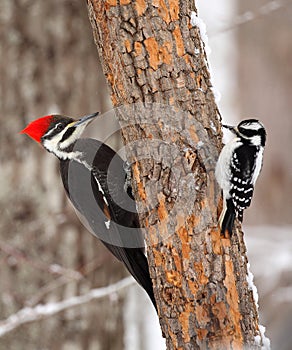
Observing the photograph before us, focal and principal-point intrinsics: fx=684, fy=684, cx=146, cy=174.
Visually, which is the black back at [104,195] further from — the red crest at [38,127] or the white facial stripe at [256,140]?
the white facial stripe at [256,140]

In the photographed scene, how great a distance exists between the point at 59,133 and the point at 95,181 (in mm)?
305

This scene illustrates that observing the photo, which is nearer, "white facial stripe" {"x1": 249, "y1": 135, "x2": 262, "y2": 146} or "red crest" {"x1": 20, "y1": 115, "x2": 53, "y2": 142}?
"white facial stripe" {"x1": 249, "y1": 135, "x2": 262, "y2": 146}

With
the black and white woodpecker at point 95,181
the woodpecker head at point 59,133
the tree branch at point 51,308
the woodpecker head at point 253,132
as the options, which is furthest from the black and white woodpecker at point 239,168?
the tree branch at point 51,308

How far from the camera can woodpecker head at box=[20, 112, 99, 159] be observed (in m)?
3.26

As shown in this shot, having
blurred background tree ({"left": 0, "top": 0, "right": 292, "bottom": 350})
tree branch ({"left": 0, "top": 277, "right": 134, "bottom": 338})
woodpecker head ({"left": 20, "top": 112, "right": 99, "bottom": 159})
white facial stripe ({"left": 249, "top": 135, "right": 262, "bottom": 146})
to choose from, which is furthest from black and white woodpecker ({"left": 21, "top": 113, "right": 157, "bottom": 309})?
white facial stripe ({"left": 249, "top": 135, "right": 262, "bottom": 146})

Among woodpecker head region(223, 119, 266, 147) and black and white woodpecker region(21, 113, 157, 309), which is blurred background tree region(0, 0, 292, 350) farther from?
woodpecker head region(223, 119, 266, 147)

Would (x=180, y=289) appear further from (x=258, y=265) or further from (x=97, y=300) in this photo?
(x=258, y=265)

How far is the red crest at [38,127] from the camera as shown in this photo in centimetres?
321

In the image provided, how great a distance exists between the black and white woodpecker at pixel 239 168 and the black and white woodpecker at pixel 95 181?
61 centimetres

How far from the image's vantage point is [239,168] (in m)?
2.68

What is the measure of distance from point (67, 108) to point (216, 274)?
5.93ft

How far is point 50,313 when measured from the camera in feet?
12.4

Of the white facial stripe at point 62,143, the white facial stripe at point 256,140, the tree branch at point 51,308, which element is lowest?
the tree branch at point 51,308

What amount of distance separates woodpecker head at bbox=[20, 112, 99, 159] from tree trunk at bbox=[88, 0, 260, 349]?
2.86 ft
